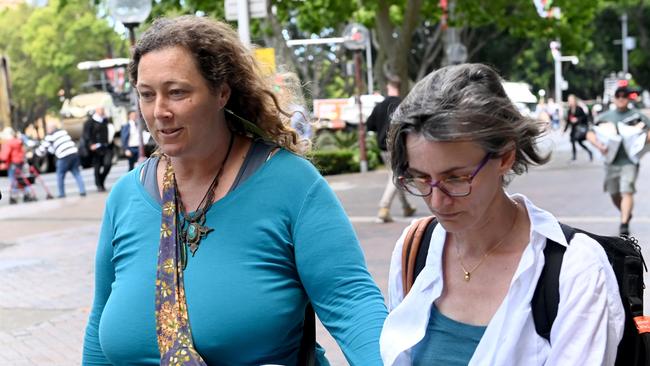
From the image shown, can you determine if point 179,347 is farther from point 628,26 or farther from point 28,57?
point 628,26

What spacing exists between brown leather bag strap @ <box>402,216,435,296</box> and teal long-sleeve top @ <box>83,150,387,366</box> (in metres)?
0.16

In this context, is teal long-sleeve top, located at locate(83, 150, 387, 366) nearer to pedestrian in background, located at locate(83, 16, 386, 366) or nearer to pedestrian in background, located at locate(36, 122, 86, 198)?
pedestrian in background, located at locate(83, 16, 386, 366)

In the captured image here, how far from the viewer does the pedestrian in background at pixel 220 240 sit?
2.29 metres

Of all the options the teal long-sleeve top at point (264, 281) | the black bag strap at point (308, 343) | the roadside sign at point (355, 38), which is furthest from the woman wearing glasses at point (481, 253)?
the roadside sign at point (355, 38)

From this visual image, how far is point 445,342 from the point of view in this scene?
6.56ft

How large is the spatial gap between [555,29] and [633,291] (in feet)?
84.0

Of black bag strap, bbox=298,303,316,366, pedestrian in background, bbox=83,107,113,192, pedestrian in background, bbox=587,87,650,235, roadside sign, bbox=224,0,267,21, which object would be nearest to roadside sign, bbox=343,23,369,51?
pedestrian in background, bbox=83,107,113,192

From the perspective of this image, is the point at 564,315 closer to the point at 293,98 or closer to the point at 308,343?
the point at 308,343

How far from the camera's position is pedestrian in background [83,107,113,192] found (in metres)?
20.7

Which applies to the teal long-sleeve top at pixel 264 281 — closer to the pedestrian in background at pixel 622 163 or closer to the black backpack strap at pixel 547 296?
the black backpack strap at pixel 547 296

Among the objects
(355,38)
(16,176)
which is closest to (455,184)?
(16,176)

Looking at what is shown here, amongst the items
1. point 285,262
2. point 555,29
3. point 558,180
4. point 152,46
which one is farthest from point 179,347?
point 555,29

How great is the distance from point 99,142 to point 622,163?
13.0 m

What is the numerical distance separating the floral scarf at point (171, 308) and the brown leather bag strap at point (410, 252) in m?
0.49
